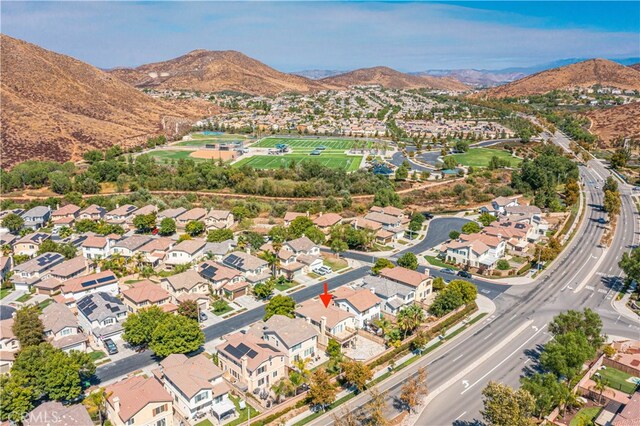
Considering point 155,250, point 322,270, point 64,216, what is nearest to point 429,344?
point 322,270

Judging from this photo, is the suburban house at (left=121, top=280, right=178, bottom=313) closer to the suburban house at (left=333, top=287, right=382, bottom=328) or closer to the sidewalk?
the suburban house at (left=333, top=287, right=382, bottom=328)

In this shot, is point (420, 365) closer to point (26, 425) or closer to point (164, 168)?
point (26, 425)

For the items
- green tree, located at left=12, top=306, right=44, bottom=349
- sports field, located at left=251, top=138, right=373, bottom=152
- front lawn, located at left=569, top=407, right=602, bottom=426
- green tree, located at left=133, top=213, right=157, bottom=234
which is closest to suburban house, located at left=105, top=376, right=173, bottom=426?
green tree, located at left=12, top=306, right=44, bottom=349

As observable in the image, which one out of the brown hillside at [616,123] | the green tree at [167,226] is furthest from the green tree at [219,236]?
the brown hillside at [616,123]

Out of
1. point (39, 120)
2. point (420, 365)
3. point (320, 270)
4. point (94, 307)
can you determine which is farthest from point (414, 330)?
point (39, 120)

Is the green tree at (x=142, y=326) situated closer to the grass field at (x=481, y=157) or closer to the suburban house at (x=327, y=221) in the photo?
the suburban house at (x=327, y=221)
